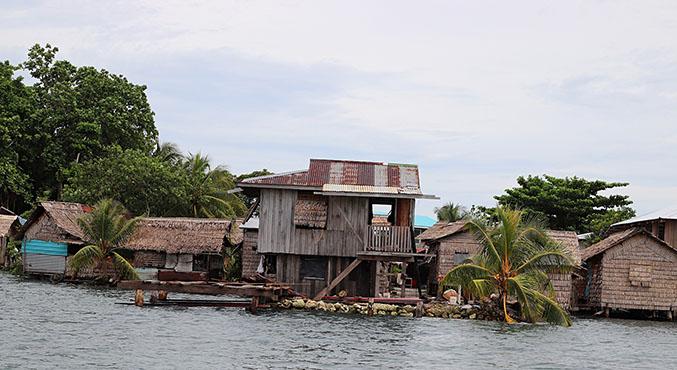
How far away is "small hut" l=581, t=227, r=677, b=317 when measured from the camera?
4019 centimetres

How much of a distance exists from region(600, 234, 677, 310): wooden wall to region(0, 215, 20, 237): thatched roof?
32325 mm

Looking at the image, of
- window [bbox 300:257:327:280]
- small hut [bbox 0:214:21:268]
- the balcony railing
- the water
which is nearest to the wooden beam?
the balcony railing

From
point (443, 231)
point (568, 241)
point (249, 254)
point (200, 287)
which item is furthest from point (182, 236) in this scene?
point (568, 241)

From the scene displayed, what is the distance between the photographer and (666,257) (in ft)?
132

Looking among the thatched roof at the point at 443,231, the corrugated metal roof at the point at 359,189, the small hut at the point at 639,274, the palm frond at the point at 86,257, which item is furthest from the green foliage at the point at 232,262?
the small hut at the point at 639,274

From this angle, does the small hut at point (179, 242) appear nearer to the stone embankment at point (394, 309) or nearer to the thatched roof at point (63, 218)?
the thatched roof at point (63, 218)

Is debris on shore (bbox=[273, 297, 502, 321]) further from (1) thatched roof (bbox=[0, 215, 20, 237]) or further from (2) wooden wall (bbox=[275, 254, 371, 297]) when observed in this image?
(1) thatched roof (bbox=[0, 215, 20, 237])

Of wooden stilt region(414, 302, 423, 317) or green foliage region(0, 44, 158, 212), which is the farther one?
green foliage region(0, 44, 158, 212)

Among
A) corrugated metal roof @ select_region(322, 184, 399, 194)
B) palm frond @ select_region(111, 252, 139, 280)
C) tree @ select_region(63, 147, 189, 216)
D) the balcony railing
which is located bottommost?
palm frond @ select_region(111, 252, 139, 280)

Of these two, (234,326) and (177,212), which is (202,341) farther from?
(177,212)

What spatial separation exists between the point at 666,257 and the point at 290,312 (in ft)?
55.8

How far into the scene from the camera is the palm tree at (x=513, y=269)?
33562 mm

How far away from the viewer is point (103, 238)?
148ft

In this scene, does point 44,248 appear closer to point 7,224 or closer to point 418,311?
point 7,224
